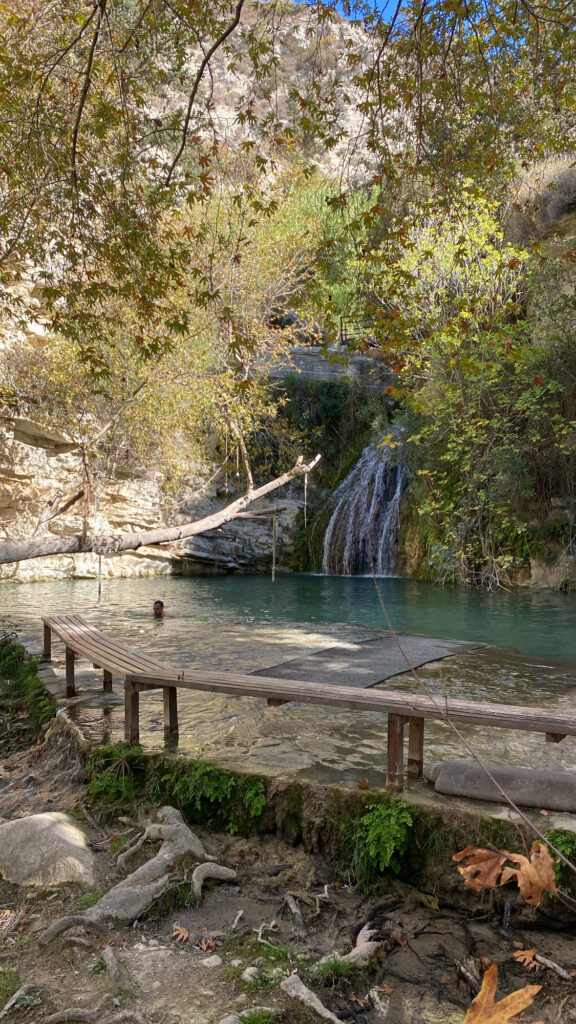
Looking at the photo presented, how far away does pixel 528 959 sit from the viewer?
2.89 metres

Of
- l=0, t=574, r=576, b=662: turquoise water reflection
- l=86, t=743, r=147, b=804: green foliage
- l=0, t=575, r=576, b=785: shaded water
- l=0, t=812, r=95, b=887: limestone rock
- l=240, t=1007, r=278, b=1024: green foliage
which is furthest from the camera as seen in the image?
l=0, t=574, r=576, b=662: turquoise water reflection

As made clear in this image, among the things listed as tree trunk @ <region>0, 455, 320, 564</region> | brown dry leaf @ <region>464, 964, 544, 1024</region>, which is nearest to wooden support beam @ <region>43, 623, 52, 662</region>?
tree trunk @ <region>0, 455, 320, 564</region>

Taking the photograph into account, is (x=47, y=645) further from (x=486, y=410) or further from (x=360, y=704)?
(x=486, y=410)

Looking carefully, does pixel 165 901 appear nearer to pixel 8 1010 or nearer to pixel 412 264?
pixel 8 1010

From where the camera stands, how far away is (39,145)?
6273 millimetres

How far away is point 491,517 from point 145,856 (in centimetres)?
1303

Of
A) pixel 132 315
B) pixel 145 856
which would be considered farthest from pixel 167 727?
pixel 132 315

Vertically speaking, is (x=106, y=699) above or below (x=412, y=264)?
below

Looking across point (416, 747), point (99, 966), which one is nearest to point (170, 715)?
point (416, 747)

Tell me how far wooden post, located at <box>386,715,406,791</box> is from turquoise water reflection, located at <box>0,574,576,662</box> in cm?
494

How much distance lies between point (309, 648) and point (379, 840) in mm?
4673

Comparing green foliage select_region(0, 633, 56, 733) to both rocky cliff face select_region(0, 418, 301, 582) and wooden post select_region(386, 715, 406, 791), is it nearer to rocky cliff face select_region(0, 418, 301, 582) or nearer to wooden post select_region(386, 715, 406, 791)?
wooden post select_region(386, 715, 406, 791)

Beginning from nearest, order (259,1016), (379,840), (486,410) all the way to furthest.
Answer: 1. (259,1016)
2. (379,840)
3. (486,410)

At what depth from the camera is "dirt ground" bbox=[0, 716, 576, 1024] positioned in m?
2.72
